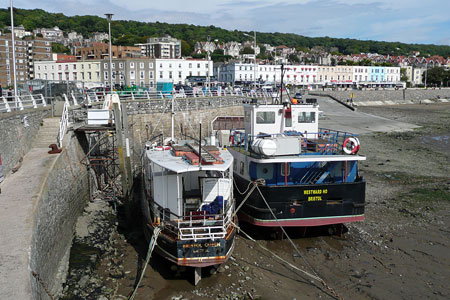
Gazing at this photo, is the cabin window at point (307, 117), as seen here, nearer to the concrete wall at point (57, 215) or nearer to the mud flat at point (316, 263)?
the mud flat at point (316, 263)

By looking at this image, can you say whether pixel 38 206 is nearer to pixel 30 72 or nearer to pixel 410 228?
pixel 410 228

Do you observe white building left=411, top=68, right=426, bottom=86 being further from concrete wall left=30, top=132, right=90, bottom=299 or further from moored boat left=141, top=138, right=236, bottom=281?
moored boat left=141, top=138, right=236, bottom=281

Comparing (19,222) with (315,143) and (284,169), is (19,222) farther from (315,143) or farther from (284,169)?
(315,143)

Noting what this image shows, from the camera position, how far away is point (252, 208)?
1572 centimetres

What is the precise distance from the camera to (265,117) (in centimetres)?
1856

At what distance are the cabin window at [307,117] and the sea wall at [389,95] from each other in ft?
219

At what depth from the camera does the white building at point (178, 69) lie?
3177 inches

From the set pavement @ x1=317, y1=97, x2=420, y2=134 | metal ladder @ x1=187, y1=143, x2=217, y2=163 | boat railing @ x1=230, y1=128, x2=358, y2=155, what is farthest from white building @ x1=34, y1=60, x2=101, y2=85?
metal ladder @ x1=187, y1=143, x2=217, y2=163

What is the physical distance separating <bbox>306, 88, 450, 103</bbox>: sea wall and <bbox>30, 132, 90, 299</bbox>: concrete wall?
70940 mm

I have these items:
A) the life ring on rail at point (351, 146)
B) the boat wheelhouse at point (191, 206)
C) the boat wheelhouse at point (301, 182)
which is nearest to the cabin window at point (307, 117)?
the boat wheelhouse at point (301, 182)

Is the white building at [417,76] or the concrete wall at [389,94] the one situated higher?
the white building at [417,76]

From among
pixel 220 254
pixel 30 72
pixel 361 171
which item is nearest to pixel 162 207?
pixel 220 254

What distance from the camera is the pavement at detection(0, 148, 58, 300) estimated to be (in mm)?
8477

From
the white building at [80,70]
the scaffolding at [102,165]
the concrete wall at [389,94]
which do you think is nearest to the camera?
the scaffolding at [102,165]
